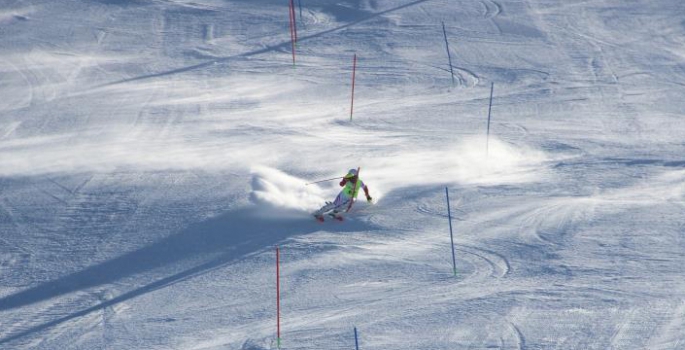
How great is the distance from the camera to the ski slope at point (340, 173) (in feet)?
38.2

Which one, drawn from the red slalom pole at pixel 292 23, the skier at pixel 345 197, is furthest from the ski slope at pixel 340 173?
the skier at pixel 345 197

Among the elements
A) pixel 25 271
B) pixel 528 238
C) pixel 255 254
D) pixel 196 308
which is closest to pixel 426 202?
pixel 528 238

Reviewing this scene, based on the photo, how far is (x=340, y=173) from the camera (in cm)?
1538

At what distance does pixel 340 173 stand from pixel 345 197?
1.74 m

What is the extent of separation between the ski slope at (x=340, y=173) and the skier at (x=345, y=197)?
25cm

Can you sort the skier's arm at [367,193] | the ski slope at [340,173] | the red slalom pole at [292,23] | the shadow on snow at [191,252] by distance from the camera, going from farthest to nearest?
the red slalom pole at [292,23]
the skier's arm at [367,193]
the shadow on snow at [191,252]
the ski slope at [340,173]

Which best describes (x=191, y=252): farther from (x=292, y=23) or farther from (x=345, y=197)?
(x=292, y=23)

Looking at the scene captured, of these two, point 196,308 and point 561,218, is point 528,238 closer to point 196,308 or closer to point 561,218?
point 561,218

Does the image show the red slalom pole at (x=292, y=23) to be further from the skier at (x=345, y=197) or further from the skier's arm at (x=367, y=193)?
the skier at (x=345, y=197)

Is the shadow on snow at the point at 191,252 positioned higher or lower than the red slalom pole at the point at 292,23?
lower

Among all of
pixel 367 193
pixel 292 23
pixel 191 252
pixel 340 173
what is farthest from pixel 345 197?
pixel 292 23

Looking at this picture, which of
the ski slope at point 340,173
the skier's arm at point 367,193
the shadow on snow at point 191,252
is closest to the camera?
the ski slope at point 340,173

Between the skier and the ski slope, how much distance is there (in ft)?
0.83

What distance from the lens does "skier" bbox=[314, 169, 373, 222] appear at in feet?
44.5
